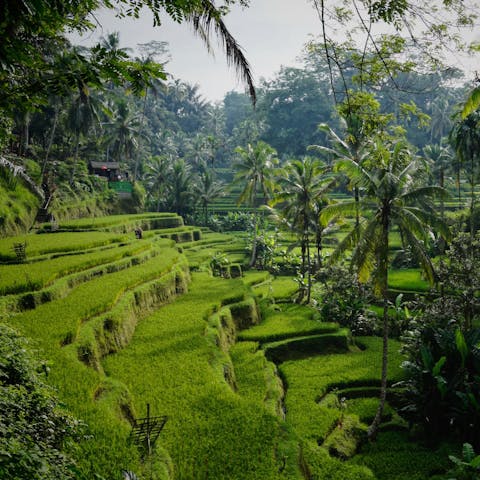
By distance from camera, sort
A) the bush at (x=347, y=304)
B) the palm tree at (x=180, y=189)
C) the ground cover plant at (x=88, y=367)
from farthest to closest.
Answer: the palm tree at (x=180, y=189) < the bush at (x=347, y=304) < the ground cover plant at (x=88, y=367)

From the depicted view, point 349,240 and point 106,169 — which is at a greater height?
point 106,169

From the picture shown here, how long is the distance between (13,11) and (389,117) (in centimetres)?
504

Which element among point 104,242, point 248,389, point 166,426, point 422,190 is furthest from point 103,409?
point 104,242

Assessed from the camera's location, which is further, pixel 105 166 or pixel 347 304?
pixel 105 166

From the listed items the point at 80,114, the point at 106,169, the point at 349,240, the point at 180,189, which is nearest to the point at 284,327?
the point at 349,240

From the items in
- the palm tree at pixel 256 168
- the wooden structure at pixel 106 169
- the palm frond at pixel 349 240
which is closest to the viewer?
the palm frond at pixel 349 240

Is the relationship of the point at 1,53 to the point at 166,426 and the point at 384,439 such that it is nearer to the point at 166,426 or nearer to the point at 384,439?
the point at 166,426

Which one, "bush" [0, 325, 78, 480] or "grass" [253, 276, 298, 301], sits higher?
"bush" [0, 325, 78, 480]

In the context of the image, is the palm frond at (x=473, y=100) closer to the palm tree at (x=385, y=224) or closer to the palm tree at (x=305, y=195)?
the palm tree at (x=385, y=224)

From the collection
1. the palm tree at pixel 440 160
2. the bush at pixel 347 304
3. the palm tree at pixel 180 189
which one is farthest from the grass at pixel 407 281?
the palm tree at pixel 180 189

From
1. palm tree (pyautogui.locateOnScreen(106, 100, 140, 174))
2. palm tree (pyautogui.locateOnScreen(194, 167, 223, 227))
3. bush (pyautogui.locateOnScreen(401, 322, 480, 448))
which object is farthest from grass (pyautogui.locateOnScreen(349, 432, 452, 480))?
palm tree (pyautogui.locateOnScreen(194, 167, 223, 227))

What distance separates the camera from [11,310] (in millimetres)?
9633

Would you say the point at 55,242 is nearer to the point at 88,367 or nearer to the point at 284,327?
the point at 88,367

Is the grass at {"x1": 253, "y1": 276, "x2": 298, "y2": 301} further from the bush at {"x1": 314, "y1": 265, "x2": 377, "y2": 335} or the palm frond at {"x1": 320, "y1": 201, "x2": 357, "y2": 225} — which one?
the palm frond at {"x1": 320, "y1": 201, "x2": 357, "y2": 225}
